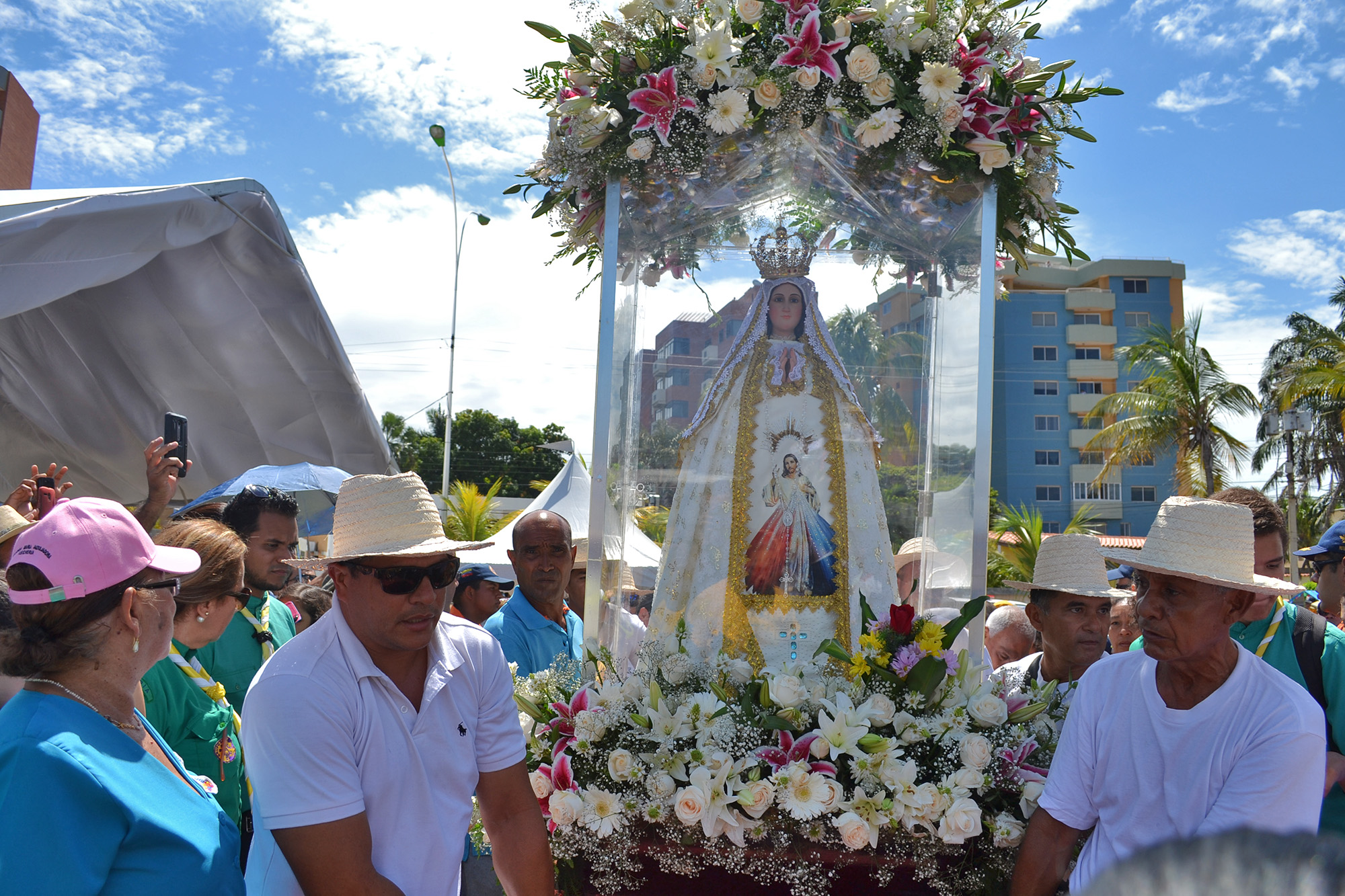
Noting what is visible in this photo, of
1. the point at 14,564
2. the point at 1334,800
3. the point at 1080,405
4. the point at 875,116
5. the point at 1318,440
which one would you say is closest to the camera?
the point at 14,564

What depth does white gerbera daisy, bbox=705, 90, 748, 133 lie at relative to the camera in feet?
12.2

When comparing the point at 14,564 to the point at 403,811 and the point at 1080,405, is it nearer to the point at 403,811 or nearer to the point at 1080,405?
the point at 403,811

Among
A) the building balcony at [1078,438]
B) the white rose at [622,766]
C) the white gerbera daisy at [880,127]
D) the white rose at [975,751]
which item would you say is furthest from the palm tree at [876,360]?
the building balcony at [1078,438]

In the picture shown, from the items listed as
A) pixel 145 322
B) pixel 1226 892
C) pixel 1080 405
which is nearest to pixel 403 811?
pixel 1226 892

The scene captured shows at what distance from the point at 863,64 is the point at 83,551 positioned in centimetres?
309

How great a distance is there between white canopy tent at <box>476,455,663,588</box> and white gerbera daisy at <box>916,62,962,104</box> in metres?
2.08

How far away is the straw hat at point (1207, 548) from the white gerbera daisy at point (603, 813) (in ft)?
5.50

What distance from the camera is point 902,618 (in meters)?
3.20

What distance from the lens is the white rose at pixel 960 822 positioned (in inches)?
110

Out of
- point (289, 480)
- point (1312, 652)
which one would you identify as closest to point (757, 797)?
point (1312, 652)

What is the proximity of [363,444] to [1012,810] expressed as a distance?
4744 millimetres

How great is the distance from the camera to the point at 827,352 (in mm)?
4168

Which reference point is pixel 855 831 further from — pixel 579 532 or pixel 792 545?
pixel 579 532

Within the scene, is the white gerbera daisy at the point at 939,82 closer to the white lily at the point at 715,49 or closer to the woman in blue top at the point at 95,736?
the white lily at the point at 715,49
